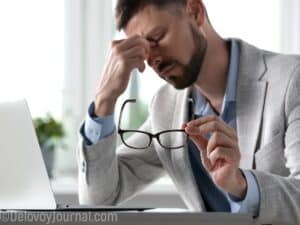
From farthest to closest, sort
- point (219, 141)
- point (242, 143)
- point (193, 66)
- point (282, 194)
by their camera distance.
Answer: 1. point (193, 66)
2. point (242, 143)
3. point (282, 194)
4. point (219, 141)

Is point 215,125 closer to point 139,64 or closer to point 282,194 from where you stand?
point 282,194

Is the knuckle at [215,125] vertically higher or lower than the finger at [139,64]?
higher

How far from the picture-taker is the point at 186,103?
1844mm

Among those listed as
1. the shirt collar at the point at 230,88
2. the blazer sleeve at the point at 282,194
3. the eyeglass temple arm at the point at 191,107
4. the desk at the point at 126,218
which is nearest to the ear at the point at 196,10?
the shirt collar at the point at 230,88

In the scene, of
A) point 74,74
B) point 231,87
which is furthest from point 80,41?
point 231,87

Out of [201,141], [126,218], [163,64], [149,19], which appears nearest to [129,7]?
[149,19]

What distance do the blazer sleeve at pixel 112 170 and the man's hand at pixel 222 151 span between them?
57 cm

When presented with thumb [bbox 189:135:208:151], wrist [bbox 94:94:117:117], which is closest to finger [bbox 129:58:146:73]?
wrist [bbox 94:94:117:117]

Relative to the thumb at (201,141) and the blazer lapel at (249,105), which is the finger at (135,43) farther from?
the thumb at (201,141)

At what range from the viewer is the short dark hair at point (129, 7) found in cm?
175

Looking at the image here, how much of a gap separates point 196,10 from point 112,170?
1.58ft

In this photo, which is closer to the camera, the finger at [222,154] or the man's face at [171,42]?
the finger at [222,154]

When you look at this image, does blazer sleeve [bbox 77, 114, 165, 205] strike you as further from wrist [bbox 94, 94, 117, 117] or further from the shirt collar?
the shirt collar

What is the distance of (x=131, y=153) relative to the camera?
6.43 feet
